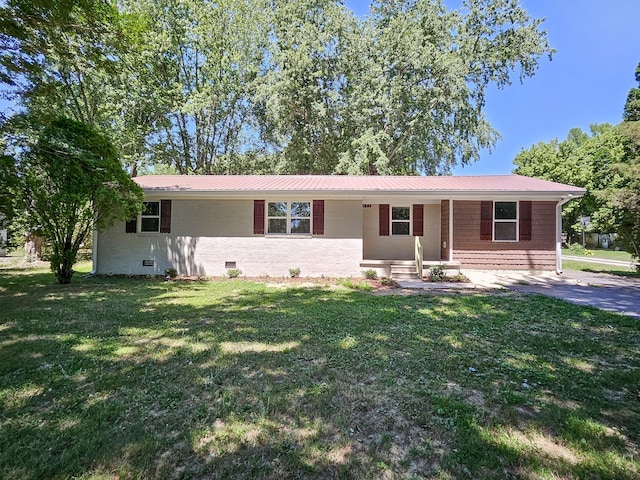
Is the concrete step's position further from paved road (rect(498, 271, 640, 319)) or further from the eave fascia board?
paved road (rect(498, 271, 640, 319))

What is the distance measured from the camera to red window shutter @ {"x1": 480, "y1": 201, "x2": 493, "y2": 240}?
10.3 m

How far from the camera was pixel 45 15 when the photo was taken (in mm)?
6266

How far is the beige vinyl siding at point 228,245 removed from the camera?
33.4ft

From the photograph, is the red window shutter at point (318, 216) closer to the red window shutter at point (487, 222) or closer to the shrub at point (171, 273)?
the shrub at point (171, 273)

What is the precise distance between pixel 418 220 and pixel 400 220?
25.3 inches

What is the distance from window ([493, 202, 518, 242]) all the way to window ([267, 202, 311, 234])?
6.12m

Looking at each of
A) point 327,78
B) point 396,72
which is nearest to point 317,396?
point 396,72

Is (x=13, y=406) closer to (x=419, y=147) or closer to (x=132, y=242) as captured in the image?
(x=132, y=242)

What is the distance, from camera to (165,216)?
1040cm

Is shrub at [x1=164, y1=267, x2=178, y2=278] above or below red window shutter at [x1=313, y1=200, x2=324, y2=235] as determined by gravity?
below

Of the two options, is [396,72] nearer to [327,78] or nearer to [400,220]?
[327,78]

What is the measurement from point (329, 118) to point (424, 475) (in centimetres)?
1845

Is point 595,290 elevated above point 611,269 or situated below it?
below

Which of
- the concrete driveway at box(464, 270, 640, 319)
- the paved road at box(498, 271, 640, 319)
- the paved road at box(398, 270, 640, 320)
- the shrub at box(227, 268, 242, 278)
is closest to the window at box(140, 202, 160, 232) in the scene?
the shrub at box(227, 268, 242, 278)
